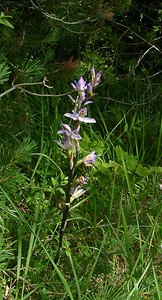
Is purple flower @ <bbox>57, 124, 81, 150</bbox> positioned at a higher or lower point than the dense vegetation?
higher

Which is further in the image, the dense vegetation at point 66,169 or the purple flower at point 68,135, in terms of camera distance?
the dense vegetation at point 66,169

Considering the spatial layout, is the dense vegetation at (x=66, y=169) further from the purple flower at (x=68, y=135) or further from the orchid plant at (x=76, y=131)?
the purple flower at (x=68, y=135)

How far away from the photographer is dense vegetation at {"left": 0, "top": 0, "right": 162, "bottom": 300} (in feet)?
6.28

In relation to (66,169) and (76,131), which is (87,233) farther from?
(76,131)

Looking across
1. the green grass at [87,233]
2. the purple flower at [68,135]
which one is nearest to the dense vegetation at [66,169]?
the green grass at [87,233]

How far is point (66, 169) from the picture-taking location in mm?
2553

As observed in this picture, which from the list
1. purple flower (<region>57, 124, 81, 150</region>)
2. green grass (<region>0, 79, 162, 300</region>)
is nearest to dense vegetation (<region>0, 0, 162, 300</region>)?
green grass (<region>0, 79, 162, 300</region>)

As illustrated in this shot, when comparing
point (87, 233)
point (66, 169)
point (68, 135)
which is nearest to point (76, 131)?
point (68, 135)

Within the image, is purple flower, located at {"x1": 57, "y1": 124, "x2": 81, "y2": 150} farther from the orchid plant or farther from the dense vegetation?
the dense vegetation

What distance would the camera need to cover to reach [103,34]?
3.35 metres

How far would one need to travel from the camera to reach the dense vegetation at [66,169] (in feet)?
6.28

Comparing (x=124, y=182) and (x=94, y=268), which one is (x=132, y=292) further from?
(x=124, y=182)

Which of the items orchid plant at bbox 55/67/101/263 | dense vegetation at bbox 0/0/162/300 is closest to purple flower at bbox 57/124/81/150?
orchid plant at bbox 55/67/101/263

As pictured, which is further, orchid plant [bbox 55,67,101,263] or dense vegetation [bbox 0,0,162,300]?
dense vegetation [bbox 0,0,162,300]
